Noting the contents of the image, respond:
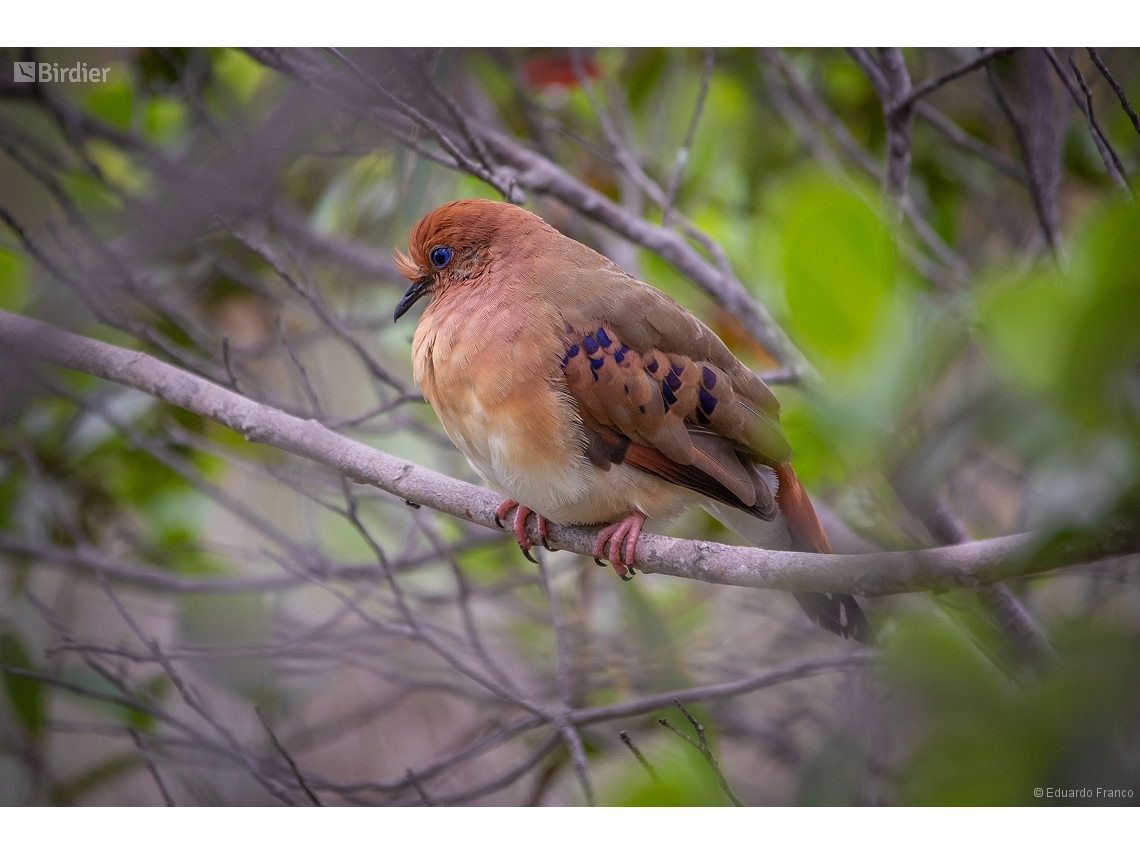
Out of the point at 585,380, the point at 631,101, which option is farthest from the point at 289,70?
the point at 631,101

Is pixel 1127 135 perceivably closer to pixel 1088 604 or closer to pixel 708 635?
pixel 1088 604

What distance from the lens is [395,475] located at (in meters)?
1.58

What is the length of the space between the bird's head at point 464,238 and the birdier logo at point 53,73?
74 centimetres

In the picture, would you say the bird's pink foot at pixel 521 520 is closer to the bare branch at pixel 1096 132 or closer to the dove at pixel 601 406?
the dove at pixel 601 406

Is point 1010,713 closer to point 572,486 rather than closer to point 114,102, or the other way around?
point 572,486

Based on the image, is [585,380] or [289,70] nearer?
[585,380]

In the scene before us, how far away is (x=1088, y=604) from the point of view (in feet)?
5.42

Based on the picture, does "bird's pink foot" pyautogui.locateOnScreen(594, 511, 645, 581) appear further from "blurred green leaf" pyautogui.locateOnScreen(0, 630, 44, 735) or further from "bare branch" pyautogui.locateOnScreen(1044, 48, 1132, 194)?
"blurred green leaf" pyautogui.locateOnScreen(0, 630, 44, 735)

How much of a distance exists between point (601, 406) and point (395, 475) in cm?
37

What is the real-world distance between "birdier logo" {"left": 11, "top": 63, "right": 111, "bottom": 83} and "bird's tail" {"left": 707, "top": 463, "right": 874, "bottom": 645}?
4.75 feet

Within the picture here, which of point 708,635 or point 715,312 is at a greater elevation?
point 715,312

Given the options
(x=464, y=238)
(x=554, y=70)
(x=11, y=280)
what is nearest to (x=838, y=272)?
(x=464, y=238)

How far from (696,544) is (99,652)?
4.09 ft

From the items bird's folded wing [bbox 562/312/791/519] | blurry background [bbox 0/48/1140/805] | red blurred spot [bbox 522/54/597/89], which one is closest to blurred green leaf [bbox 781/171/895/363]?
blurry background [bbox 0/48/1140/805]
